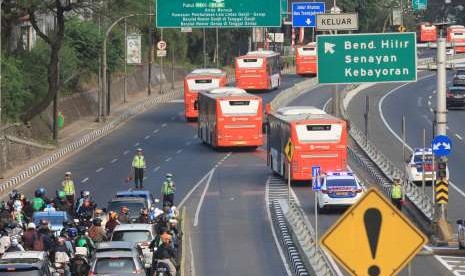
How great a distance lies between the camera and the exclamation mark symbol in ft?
38.8

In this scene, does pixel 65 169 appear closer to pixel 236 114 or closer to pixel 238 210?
pixel 236 114

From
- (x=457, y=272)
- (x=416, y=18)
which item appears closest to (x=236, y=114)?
(x=457, y=272)

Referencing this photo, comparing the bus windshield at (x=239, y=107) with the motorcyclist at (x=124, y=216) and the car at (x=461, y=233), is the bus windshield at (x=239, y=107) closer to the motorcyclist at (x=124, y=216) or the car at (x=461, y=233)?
the car at (x=461, y=233)

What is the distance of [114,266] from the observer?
23703 mm

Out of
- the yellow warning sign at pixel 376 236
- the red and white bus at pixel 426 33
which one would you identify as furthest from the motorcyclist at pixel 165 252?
the red and white bus at pixel 426 33

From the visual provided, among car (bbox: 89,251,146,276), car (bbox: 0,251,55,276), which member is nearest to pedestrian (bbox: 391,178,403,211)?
car (bbox: 89,251,146,276)

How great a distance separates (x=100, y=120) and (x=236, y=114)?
60.6ft

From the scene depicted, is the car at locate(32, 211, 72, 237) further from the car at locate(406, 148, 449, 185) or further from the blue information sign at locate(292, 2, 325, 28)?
the blue information sign at locate(292, 2, 325, 28)


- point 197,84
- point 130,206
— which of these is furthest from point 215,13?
point 130,206

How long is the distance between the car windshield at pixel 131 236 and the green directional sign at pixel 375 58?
222 inches

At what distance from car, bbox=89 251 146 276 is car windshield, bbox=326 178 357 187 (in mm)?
19669

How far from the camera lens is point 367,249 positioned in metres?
11.8

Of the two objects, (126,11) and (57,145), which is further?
(126,11)

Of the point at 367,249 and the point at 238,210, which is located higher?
the point at 367,249
